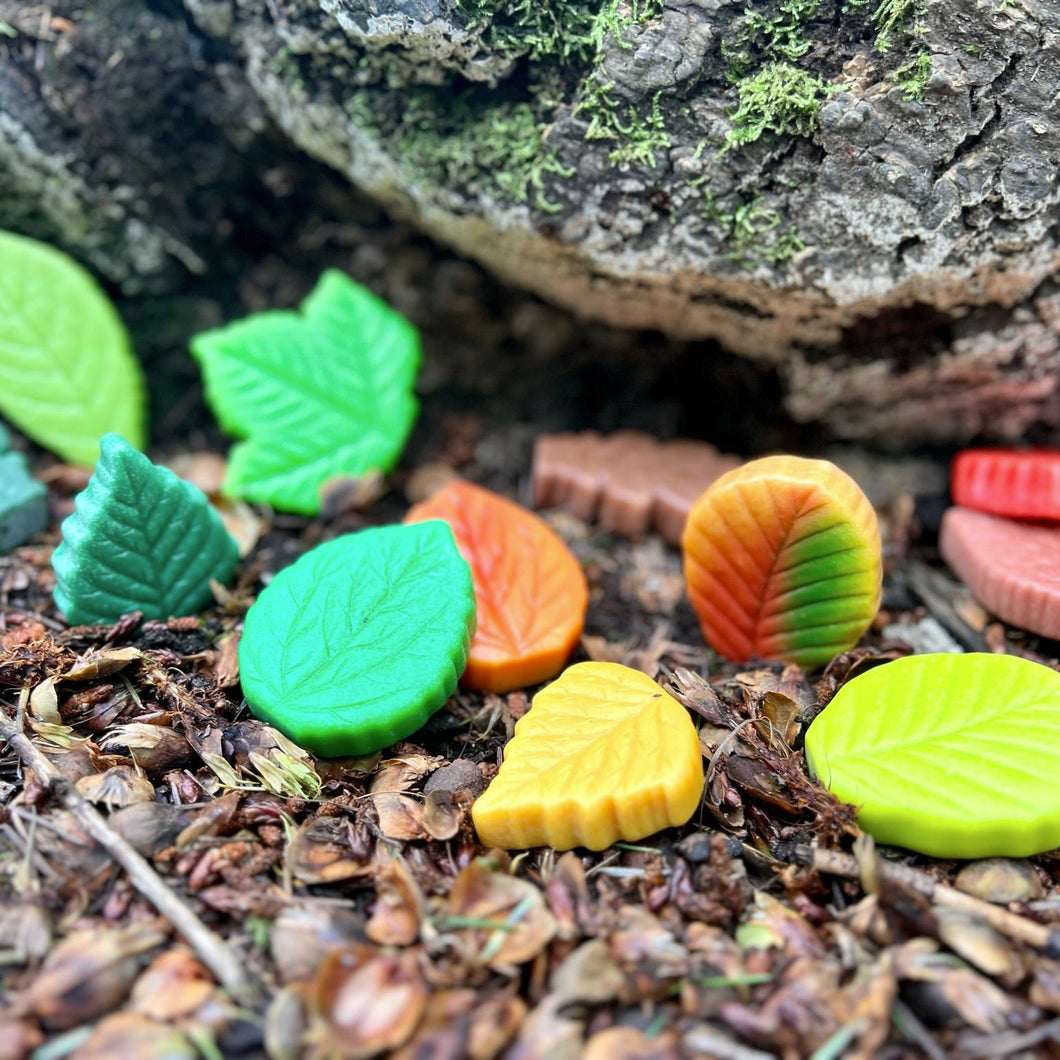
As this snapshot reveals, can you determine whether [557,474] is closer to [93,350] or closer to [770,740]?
[770,740]

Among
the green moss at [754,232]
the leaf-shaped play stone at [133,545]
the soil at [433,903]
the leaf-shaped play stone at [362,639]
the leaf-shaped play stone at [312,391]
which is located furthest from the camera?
the leaf-shaped play stone at [312,391]

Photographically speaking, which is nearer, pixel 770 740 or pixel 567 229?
pixel 770 740

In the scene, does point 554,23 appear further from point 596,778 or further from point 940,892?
point 940,892

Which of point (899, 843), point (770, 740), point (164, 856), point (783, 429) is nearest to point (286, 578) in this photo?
point (164, 856)

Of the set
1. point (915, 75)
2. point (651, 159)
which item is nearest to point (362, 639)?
point (651, 159)

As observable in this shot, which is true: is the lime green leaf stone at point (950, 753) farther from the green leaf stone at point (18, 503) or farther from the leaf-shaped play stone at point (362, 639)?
the green leaf stone at point (18, 503)

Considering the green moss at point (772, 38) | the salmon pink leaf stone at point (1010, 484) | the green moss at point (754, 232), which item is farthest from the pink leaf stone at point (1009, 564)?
the green moss at point (772, 38)
